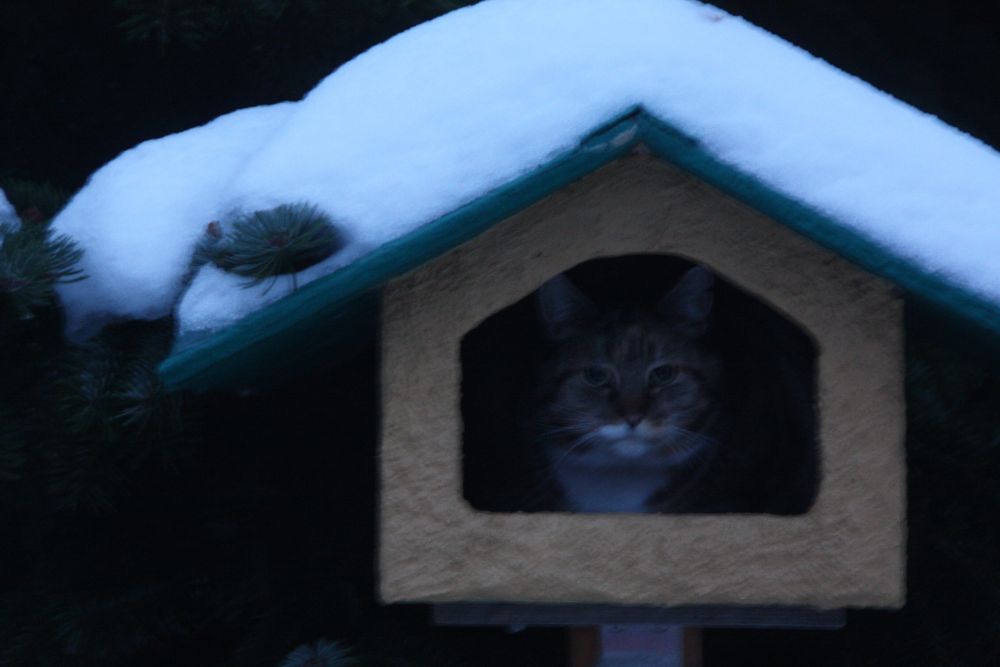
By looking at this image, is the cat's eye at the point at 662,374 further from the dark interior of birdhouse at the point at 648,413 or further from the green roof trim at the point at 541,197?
the green roof trim at the point at 541,197

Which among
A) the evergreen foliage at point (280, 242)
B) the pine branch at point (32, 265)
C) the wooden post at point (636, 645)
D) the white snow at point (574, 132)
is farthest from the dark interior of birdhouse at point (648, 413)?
→ the pine branch at point (32, 265)

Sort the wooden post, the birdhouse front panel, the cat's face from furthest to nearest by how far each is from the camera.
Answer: the cat's face
the wooden post
the birdhouse front panel

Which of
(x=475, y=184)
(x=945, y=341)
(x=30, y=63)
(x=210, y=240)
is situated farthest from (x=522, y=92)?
(x=30, y=63)

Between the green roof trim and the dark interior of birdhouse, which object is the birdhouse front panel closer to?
the green roof trim

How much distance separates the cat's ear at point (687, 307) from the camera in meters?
1.83

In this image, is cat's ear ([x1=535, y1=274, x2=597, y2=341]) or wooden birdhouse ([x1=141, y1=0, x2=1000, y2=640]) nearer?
wooden birdhouse ([x1=141, y1=0, x2=1000, y2=640])

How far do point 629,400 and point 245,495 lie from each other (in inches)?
21.9

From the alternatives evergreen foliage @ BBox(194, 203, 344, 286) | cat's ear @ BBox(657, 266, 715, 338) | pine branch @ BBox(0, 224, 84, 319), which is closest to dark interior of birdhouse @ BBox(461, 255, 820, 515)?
cat's ear @ BBox(657, 266, 715, 338)

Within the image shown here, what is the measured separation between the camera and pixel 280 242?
138cm

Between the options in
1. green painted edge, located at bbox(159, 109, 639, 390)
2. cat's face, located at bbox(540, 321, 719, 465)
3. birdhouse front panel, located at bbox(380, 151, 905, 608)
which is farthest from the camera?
cat's face, located at bbox(540, 321, 719, 465)

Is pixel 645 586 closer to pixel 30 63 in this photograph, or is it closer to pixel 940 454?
pixel 940 454

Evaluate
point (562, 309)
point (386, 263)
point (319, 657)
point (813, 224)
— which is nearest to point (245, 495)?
point (319, 657)

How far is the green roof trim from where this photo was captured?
1.35 metres

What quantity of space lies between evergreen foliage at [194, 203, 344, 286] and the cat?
1.53 ft
